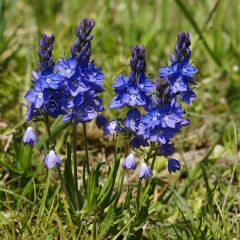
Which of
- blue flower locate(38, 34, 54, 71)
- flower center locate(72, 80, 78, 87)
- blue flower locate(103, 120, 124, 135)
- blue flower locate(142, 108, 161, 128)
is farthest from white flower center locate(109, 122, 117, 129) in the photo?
blue flower locate(38, 34, 54, 71)

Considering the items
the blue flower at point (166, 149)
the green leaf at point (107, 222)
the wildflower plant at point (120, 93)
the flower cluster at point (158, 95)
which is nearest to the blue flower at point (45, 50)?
the wildflower plant at point (120, 93)

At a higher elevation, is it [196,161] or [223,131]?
[223,131]

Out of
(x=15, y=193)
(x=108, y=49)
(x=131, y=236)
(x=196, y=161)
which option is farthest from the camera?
(x=108, y=49)

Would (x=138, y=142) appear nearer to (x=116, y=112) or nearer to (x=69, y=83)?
(x=69, y=83)

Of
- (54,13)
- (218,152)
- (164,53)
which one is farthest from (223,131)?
(54,13)

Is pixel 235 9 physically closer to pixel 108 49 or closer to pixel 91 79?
pixel 108 49
